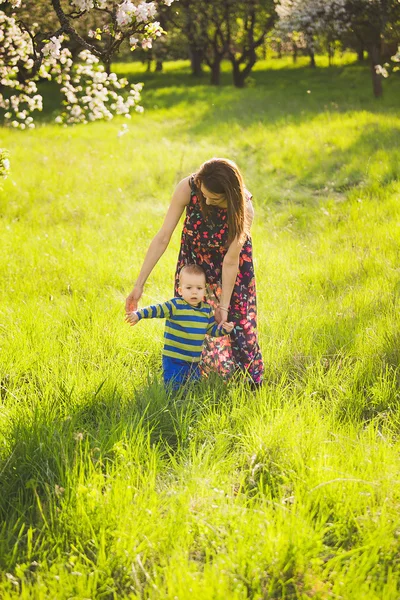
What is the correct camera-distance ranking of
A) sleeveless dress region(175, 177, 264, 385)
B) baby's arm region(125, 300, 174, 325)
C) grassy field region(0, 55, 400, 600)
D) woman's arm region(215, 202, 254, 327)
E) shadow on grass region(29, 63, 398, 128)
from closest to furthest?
1. grassy field region(0, 55, 400, 600)
2. baby's arm region(125, 300, 174, 325)
3. woman's arm region(215, 202, 254, 327)
4. sleeveless dress region(175, 177, 264, 385)
5. shadow on grass region(29, 63, 398, 128)

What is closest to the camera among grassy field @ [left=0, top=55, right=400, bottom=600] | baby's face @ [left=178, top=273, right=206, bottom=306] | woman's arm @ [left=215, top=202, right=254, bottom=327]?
grassy field @ [left=0, top=55, right=400, bottom=600]

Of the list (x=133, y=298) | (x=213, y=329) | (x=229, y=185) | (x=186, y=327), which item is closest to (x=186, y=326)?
(x=186, y=327)

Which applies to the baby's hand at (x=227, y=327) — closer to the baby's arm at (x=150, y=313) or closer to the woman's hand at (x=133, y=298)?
the baby's arm at (x=150, y=313)

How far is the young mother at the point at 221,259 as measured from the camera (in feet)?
13.4

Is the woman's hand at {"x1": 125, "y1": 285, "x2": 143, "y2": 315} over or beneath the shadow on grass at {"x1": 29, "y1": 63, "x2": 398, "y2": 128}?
beneath

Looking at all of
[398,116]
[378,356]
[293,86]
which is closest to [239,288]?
[378,356]

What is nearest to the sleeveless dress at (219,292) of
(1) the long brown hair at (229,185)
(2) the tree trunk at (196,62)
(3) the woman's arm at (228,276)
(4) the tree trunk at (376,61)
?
(3) the woman's arm at (228,276)

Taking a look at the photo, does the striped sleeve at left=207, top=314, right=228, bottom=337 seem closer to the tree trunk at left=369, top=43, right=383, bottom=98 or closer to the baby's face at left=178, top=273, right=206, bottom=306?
the baby's face at left=178, top=273, right=206, bottom=306

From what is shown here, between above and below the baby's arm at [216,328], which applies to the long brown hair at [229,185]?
above

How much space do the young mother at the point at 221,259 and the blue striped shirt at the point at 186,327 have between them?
105 mm

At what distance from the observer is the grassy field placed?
2.67 m

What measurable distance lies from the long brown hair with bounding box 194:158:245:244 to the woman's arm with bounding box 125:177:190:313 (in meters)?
0.24

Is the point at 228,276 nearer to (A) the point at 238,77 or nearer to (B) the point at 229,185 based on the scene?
(B) the point at 229,185

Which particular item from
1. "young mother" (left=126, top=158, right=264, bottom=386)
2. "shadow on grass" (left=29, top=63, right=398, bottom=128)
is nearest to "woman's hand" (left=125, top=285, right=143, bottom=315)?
"young mother" (left=126, top=158, right=264, bottom=386)
